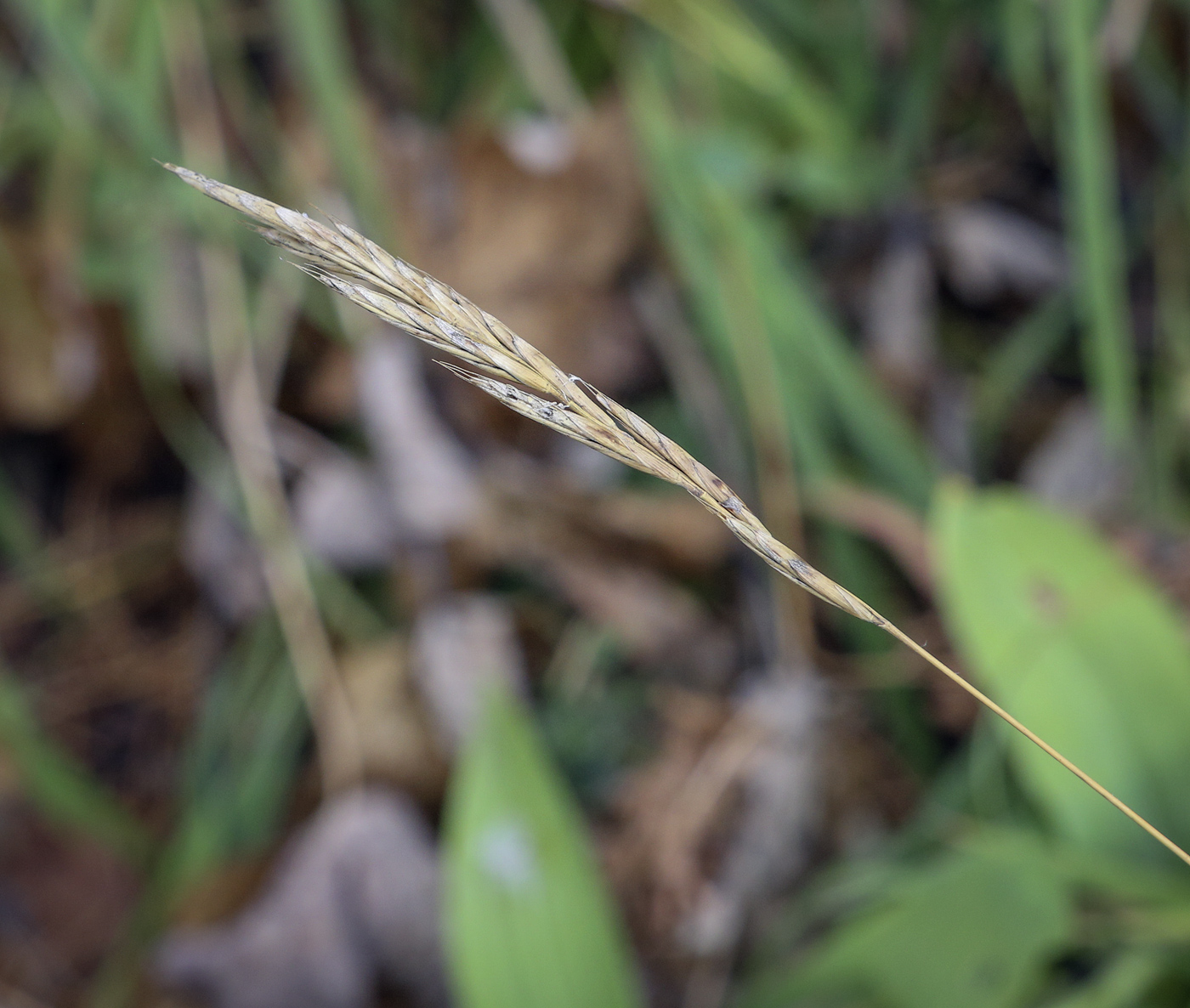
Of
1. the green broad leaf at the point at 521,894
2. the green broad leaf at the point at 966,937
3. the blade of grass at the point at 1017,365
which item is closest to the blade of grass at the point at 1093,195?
the blade of grass at the point at 1017,365

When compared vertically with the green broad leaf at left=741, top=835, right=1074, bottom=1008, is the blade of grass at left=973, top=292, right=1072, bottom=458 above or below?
above

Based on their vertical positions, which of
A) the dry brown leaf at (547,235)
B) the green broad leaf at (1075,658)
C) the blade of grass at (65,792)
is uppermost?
the green broad leaf at (1075,658)

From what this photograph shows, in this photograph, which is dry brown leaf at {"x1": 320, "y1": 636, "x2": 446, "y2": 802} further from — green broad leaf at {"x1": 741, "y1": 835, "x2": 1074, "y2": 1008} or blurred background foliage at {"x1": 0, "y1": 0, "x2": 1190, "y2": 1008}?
green broad leaf at {"x1": 741, "y1": 835, "x2": 1074, "y2": 1008}

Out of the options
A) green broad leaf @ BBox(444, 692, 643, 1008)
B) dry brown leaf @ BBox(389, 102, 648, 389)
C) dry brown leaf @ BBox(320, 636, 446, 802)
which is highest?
dry brown leaf @ BBox(389, 102, 648, 389)

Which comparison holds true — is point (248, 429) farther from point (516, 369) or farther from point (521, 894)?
point (516, 369)

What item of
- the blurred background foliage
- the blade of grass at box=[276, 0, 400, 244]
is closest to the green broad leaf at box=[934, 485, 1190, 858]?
the blurred background foliage

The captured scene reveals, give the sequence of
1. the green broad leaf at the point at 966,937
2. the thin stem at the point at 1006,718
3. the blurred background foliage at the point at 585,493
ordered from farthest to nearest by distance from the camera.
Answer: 1. the blurred background foliage at the point at 585,493
2. the green broad leaf at the point at 966,937
3. the thin stem at the point at 1006,718

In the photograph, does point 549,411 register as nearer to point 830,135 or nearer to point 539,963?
point 539,963

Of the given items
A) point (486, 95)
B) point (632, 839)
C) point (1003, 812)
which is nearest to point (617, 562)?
point (632, 839)

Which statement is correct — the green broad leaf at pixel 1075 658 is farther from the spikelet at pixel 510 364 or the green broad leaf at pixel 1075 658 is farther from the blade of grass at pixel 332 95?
the blade of grass at pixel 332 95
